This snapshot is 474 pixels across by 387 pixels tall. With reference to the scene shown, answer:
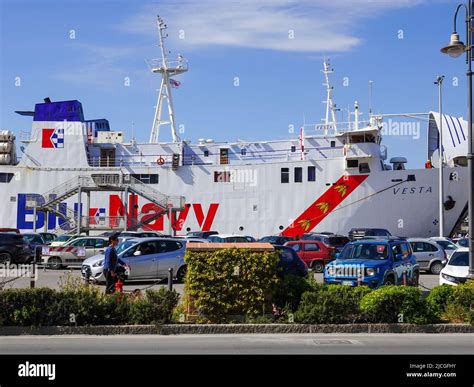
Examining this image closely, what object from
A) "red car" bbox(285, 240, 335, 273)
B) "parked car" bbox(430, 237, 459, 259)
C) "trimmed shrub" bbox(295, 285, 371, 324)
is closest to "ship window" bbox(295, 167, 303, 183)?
"parked car" bbox(430, 237, 459, 259)

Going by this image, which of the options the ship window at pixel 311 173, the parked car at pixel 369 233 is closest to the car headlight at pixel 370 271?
the parked car at pixel 369 233

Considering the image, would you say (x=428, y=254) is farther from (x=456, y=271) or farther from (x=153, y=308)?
(x=153, y=308)

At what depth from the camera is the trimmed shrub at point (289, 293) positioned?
1254cm

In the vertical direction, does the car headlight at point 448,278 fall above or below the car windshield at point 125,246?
below

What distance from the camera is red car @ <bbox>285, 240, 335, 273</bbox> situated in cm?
2689

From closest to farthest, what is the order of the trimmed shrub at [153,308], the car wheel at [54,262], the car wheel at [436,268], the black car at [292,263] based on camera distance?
the trimmed shrub at [153,308]
the black car at [292,263]
the car wheel at [436,268]
the car wheel at [54,262]

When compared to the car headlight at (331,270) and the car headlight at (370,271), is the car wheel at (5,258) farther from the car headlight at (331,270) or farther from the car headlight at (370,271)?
the car headlight at (370,271)

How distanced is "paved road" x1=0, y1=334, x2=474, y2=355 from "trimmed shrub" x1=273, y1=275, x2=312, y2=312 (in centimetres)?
114

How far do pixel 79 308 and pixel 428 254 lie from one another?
17540 millimetres

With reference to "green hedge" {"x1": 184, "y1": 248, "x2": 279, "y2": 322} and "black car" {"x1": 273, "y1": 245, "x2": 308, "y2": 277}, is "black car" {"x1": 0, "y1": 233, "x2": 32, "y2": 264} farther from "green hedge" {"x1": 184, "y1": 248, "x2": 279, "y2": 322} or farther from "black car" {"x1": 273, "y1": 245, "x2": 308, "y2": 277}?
"green hedge" {"x1": 184, "y1": 248, "x2": 279, "y2": 322}

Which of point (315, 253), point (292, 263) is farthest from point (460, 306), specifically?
point (315, 253)

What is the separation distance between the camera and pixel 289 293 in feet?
41.4

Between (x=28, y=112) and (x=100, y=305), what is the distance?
4138 cm

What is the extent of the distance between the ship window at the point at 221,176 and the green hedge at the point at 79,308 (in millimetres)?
31789
